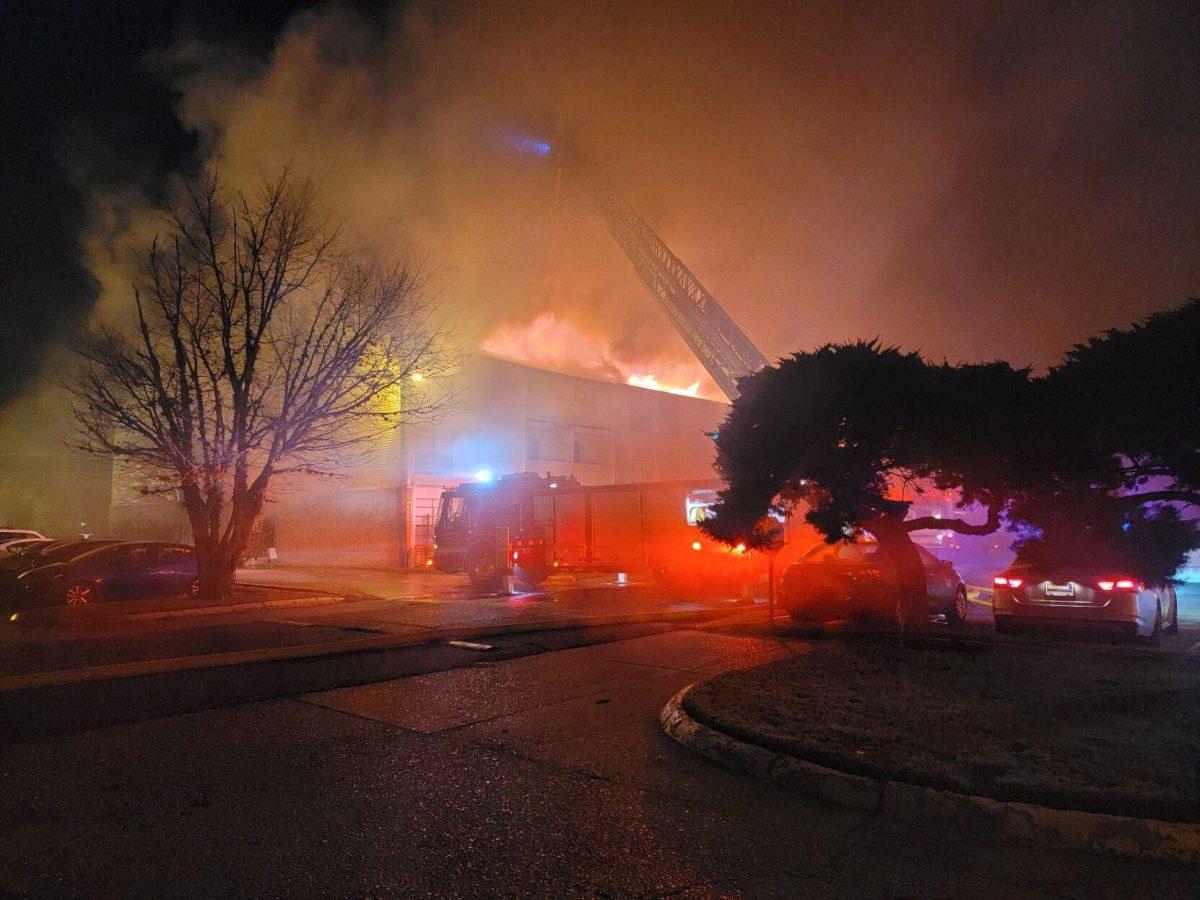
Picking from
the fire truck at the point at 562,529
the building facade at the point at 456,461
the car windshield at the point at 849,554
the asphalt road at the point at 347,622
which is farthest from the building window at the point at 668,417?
the car windshield at the point at 849,554

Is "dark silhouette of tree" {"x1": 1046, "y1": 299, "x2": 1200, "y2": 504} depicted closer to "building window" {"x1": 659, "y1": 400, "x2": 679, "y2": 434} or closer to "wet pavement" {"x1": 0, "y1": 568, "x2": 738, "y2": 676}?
"wet pavement" {"x1": 0, "y1": 568, "x2": 738, "y2": 676}

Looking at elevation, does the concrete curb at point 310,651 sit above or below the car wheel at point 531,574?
below

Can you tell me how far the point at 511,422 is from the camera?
29.7 metres

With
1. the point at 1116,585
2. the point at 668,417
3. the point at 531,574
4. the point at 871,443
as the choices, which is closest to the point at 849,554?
the point at 1116,585

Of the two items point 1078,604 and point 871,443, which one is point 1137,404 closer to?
point 871,443

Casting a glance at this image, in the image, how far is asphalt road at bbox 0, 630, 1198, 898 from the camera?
2.98 meters

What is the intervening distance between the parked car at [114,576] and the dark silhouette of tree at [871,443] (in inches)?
442

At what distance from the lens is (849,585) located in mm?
10117

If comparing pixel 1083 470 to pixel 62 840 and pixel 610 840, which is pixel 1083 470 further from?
pixel 62 840

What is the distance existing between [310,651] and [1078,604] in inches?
348

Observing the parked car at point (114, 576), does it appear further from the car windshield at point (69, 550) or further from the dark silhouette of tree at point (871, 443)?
the dark silhouette of tree at point (871, 443)

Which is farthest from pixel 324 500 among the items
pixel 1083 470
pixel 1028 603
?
pixel 1083 470

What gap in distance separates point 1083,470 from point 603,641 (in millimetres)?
5341

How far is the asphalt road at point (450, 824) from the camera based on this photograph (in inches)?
117
